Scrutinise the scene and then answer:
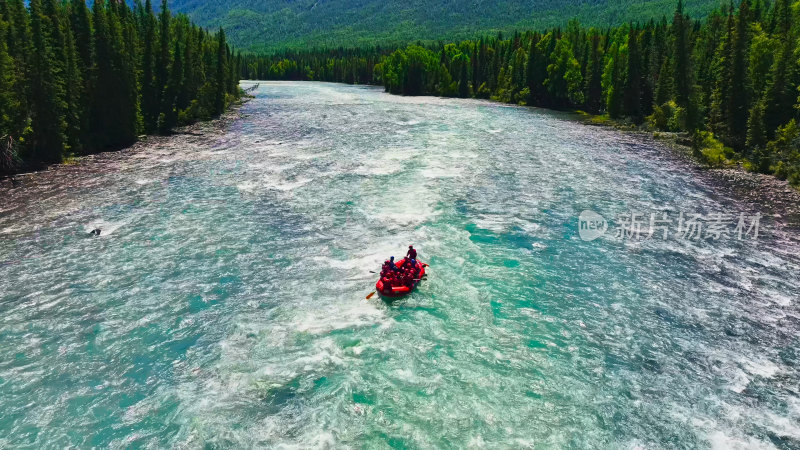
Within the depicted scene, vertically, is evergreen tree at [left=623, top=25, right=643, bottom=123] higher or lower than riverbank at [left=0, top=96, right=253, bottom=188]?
higher

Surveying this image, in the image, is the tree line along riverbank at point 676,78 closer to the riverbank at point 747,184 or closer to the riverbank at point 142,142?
the riverbank at point 747,184

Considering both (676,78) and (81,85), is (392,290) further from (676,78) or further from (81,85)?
(676,78)

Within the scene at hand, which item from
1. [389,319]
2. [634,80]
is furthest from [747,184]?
[634,80]

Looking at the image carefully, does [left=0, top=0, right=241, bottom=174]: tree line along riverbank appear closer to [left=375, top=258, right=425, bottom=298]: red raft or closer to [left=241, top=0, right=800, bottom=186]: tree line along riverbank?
[left=375, top=258, right=425, bottom=298]: red raft

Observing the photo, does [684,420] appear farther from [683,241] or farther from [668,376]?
[683,241]

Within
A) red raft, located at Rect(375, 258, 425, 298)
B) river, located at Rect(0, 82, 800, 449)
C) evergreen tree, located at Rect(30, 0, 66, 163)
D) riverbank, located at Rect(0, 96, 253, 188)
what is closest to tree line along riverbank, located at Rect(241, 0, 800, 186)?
river, located at Rect(0, 82, 800, 449)

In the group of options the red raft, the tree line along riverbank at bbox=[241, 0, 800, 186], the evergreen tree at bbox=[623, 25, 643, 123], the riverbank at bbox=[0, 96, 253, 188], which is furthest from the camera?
the evergreen tree at bbox=[623, 25, 643, 123]
